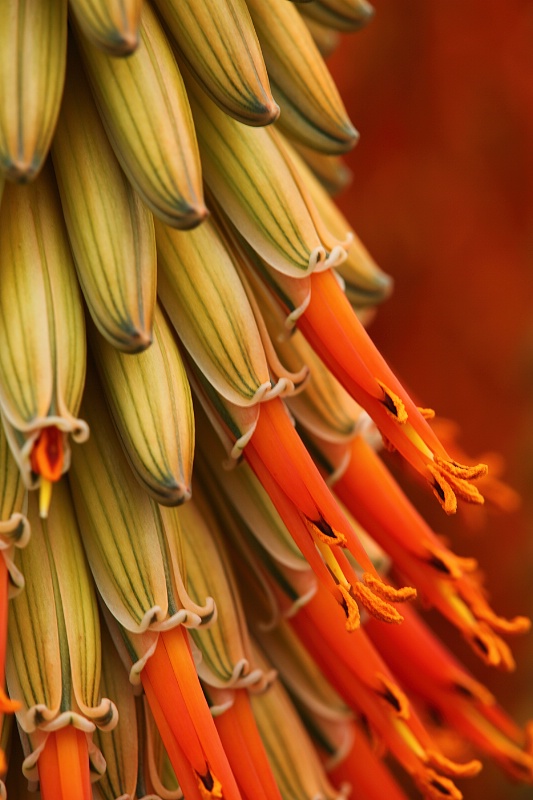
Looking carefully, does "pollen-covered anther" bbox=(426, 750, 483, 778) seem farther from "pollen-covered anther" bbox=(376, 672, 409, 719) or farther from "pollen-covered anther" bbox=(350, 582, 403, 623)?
"pollen-covered anther" bbox=(350, 582, 403, 623)

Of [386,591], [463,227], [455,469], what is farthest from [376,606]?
[463,227]

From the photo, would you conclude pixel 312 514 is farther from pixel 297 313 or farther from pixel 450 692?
pixel 450 692

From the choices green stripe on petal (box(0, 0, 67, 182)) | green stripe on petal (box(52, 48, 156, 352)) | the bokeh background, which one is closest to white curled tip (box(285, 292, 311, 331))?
green stripe on petal (box(52, 48, 156, 352))

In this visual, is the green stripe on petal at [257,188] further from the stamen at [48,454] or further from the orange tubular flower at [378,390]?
the stamen at [48,454]

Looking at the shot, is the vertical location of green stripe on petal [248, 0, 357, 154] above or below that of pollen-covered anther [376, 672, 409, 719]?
above

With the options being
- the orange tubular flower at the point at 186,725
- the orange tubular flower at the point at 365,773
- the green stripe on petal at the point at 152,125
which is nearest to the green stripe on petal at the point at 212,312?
the green stripe on petal at the point at 152,125
